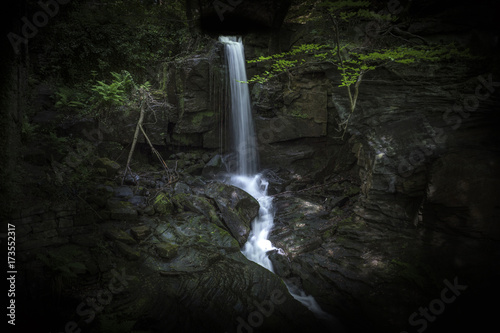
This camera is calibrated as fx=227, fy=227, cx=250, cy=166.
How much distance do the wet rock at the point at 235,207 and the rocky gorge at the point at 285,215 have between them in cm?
6

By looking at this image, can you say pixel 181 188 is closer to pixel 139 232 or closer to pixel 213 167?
pixel 213 167

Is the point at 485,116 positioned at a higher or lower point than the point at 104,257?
higher

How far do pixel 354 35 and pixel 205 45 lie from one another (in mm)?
6940

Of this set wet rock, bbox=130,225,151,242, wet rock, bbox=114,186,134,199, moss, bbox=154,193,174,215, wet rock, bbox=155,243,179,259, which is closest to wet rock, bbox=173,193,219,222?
moss, bbox=154,193,174,215

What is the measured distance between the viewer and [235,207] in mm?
7922

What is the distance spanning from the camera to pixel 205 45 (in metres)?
11.5

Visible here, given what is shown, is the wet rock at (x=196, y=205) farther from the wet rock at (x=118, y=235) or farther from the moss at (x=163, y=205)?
the wet rock at (x=118, y=235)

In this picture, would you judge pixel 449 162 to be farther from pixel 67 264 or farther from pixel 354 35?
pixel 67 264

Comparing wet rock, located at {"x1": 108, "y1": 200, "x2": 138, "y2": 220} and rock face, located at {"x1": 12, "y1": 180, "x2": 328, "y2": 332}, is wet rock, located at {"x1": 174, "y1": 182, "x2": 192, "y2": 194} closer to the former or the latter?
rock face, located at {"x1": 12, "y1": 180, "x2": 328, "y2": 332}

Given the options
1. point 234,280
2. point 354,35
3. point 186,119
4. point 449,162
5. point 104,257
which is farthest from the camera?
point 186,119

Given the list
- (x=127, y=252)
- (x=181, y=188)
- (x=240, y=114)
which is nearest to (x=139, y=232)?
(x=127, y=252)

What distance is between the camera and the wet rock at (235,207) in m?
7.29

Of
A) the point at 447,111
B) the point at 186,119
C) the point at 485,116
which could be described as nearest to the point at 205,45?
the point at 186,119

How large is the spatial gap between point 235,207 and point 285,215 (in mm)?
2147
